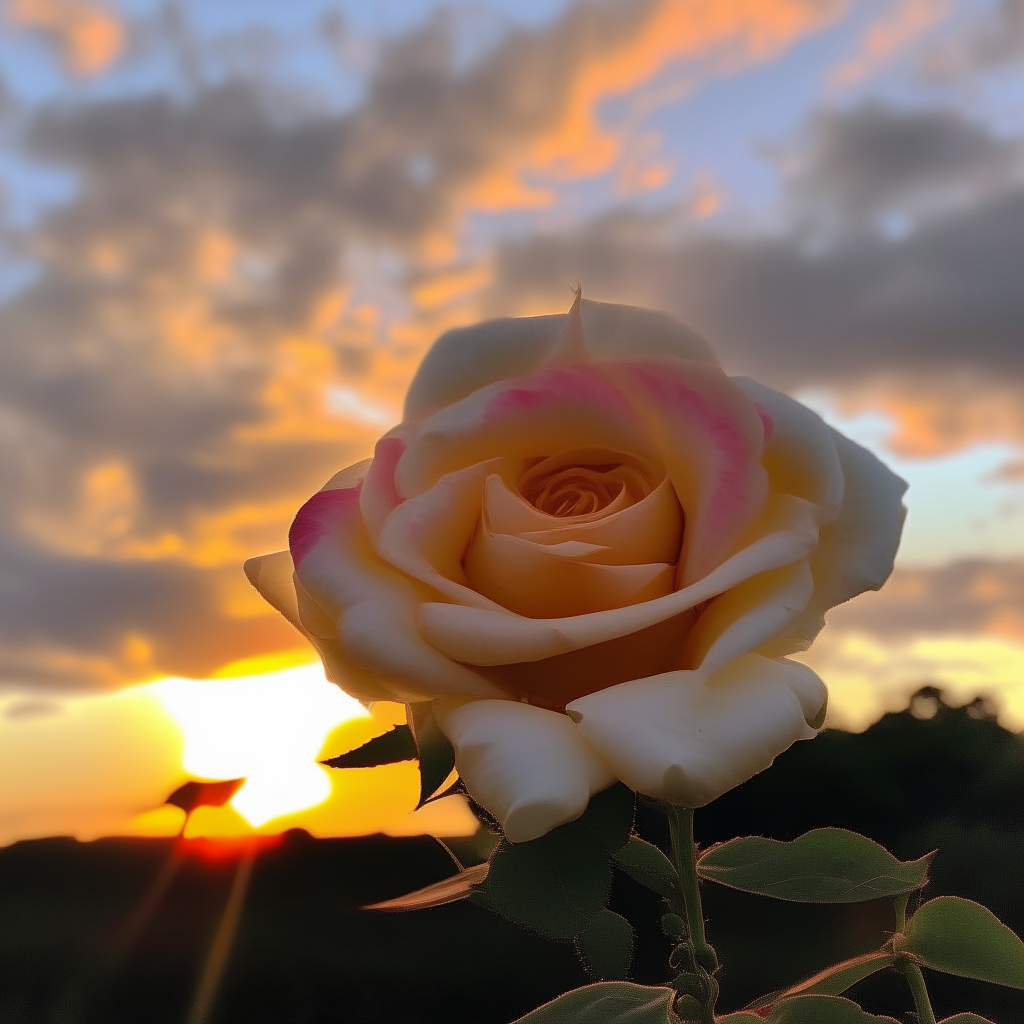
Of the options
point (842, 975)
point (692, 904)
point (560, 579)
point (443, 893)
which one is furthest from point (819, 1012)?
point (560, 579)

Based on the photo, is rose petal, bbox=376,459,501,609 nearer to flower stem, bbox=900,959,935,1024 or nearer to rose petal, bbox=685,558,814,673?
rose petal, bbox=685,558,814,673

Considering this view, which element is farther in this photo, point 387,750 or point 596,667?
point 387,750

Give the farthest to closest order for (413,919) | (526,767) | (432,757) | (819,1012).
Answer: (413,919) < (819,1012) < (432,757) < (526,767)

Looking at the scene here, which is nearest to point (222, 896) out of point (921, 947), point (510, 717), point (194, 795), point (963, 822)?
point (963, 822)

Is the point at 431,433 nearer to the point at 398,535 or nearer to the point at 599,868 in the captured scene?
the point at 398,535

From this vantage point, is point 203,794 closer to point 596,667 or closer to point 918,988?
point 596,667

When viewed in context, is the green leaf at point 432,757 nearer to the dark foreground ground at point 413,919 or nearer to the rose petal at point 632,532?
the rose petal at point 632,532

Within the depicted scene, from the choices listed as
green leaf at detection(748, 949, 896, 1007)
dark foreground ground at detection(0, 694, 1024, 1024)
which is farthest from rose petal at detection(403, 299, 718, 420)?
dark foreground ground at detection(0, 694, 1024, 1024)
